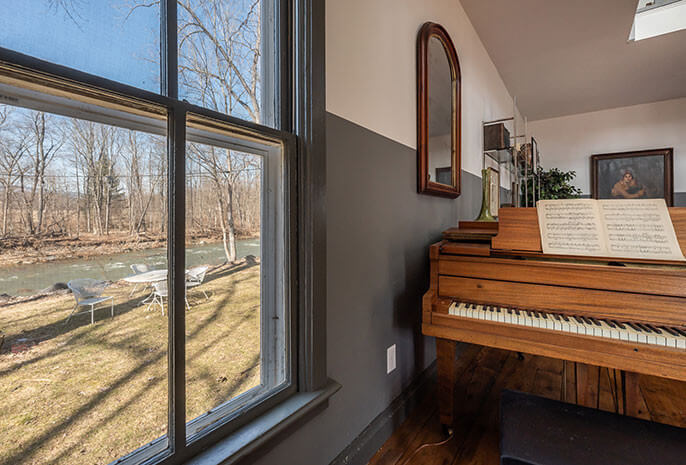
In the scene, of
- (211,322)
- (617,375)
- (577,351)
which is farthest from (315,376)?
(617,375)

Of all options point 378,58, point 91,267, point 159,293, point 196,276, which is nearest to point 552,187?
point 378,58

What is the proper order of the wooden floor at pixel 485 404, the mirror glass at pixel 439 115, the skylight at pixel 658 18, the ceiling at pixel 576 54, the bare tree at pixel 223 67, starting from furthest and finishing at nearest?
the skylight at pixel 658 18 → the ceiling at pixel 576 54 → the mirror glass at pixel 439 115 → the wooden floor at pixel 485 404 → the bare tree at pixel 223 67

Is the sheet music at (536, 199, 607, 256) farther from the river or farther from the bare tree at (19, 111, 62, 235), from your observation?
the bare tree at (19, 111, 62, 235)

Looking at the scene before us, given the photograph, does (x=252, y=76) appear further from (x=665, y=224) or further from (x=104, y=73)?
(x=665, y=224)

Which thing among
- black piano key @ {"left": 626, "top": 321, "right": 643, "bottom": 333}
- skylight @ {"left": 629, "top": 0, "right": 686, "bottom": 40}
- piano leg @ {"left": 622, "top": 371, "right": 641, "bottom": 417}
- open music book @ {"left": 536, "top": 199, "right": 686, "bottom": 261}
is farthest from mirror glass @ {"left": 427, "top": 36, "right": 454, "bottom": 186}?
skylight @ {"left": 629, "top": 0, "right": 686, "bottom": 40}

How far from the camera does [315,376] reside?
43.3 inches

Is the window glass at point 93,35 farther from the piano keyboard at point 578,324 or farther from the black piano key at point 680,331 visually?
the black piano key at point 680,331

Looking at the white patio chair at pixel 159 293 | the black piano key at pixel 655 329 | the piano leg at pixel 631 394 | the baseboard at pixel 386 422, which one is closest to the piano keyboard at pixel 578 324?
the black piano key at pixel 655 329

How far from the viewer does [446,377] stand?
1.53 meters

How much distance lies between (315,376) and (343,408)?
0.91 ft

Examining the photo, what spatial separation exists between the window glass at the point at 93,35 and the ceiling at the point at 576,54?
233 centimetres

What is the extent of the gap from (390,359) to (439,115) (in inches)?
59.0

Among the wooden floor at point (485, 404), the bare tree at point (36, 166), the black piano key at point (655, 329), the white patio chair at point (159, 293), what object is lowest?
the wooden floor at point (485, 404)

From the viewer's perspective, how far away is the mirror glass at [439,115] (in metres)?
1.94
